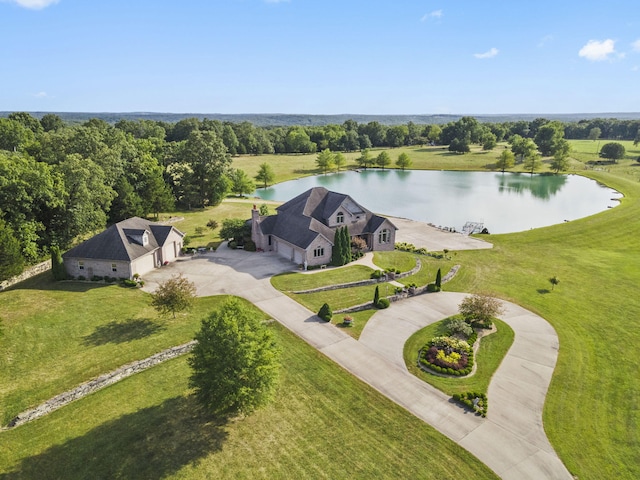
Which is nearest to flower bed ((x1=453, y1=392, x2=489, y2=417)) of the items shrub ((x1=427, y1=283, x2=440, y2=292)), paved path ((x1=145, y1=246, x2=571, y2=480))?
paved path ((x1=145, y1=246, x2=571, y2=480))

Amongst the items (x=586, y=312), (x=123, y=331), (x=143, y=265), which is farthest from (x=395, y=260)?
(x=123, y=331)

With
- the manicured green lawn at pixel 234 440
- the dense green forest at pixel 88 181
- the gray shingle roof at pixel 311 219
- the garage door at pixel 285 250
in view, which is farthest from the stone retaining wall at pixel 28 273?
the garage door at pixel 285 250

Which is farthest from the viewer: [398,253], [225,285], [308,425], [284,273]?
[398,253]

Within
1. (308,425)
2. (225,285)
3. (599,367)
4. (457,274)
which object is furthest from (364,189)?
(308,425)

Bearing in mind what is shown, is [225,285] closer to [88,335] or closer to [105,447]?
[88,335]

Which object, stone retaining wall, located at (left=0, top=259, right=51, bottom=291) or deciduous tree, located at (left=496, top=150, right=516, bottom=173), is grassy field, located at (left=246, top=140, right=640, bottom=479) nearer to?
stone retaining wall, located at (left=0, top=259, right=51, bottom=291)

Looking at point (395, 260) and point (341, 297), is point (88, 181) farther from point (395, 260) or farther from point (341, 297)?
point (395, 260)
